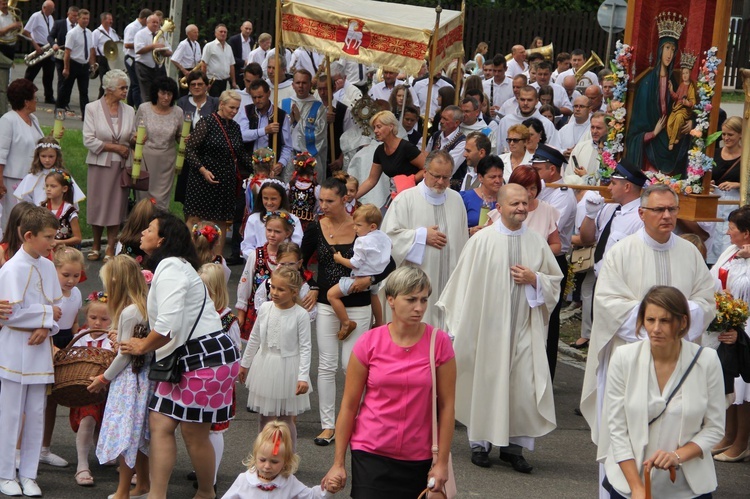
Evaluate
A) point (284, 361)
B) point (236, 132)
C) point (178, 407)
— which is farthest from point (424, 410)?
point (236, 132)

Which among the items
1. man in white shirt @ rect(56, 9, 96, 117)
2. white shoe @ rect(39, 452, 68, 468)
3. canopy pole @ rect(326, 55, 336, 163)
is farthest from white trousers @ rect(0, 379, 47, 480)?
man in white shirt @ rect(56, 9, 96, 117)

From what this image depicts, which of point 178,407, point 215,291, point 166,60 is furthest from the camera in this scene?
point 166,60

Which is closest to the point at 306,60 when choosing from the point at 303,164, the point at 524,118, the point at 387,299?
the point at 524,118

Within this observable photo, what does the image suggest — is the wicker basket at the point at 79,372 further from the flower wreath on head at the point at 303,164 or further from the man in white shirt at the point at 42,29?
the man in white shirt at the point at 42,29

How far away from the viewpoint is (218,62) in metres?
21.9

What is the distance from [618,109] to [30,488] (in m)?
6.00

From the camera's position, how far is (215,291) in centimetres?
778

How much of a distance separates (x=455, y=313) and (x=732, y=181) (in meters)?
4.21

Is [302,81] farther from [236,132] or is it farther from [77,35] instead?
[77,35]

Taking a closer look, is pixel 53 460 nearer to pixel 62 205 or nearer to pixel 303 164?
pixel 62 205

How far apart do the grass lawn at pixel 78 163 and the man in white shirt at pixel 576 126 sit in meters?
5.34

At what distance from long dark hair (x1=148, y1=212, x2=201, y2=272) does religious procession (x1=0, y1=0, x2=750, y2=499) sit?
17 millimetres

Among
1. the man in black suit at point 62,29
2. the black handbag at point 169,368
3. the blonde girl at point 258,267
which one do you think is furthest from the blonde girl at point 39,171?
the man in black suit at point 62,29

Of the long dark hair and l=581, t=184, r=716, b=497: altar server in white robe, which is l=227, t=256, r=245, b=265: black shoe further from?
l=581, t=184, r=716, b=497: altar server in white robe
